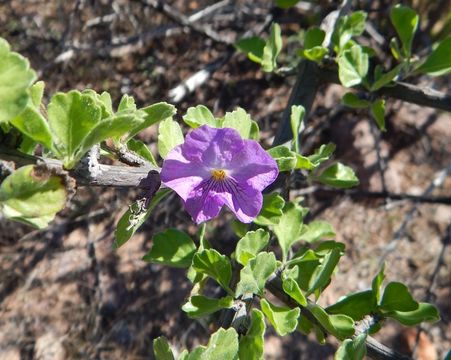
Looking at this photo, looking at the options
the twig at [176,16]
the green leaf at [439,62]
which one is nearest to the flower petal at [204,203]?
the green leaf at [439,62]

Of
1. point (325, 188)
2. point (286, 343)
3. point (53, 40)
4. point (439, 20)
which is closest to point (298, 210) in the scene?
point (325, 188)

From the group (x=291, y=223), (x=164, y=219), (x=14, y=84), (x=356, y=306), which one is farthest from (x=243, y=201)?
(x=164, y=219)

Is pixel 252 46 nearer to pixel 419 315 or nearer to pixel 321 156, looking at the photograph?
pixel 321 156

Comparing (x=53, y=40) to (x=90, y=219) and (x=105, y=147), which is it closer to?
(x=90, y=219)

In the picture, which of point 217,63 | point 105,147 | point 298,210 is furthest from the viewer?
point 217,63

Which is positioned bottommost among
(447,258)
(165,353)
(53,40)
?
(447,258)

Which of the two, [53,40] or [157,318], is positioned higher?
[53,40]
